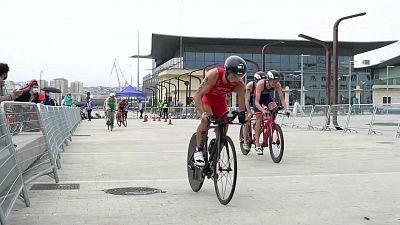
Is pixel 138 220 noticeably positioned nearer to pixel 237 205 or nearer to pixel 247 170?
pixel 237 205

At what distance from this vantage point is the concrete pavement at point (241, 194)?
5562 millimetres

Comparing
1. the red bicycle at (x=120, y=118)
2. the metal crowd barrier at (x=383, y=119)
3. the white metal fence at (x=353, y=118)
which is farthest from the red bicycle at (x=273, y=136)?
the red bicycle at (x=120, y=118)

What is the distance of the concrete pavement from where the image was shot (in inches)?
219

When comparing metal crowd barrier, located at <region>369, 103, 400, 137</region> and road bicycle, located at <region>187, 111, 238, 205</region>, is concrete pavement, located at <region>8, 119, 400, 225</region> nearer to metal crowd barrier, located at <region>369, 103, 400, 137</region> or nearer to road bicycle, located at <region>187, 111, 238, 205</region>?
road bicycle, located at <region>187, 111, 238, 205</region>

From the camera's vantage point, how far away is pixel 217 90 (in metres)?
6.91

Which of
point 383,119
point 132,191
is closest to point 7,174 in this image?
point 132,191

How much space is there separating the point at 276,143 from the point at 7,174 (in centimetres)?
617

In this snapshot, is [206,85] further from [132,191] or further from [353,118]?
[353,118]

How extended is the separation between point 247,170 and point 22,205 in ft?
13.6

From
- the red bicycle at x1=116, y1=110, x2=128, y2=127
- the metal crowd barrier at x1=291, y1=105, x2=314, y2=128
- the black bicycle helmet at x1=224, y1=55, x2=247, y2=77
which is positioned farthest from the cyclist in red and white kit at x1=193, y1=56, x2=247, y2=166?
the red bicycle at x1=116, y1=110, x2=128, y2=127

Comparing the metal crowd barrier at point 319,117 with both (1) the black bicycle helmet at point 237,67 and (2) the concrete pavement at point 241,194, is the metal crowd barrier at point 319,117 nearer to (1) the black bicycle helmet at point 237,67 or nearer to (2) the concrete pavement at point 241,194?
(2) the concrete pavement at point 241,194

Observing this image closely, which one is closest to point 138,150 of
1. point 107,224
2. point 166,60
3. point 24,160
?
point 24,160

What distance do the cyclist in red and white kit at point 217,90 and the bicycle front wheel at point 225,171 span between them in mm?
314

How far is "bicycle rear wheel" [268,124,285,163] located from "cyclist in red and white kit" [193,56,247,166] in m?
3.33
